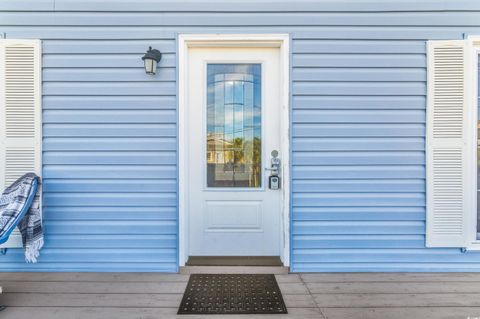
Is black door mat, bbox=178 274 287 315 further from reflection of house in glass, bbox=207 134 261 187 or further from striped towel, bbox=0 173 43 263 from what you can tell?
striped towel, bbox=0 173 43 263

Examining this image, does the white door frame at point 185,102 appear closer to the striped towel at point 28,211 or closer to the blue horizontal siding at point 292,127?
the blue horizontal siding at point 292,127

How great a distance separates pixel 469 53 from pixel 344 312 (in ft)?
7.68

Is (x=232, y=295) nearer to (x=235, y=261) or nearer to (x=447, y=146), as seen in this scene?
(x=235, y=261)

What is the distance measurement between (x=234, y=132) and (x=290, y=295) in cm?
142

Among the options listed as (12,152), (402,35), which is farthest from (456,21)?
(12,152)

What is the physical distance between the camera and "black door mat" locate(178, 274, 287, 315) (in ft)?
6.91

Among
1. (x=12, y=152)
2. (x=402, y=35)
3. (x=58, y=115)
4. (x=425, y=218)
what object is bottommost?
(x=425, y=218)

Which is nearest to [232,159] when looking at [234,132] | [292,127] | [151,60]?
[234,132]

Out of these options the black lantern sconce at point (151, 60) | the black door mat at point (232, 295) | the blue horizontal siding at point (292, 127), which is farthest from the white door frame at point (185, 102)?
the black door mat at point (232, 295)

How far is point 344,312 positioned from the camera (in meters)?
2.08

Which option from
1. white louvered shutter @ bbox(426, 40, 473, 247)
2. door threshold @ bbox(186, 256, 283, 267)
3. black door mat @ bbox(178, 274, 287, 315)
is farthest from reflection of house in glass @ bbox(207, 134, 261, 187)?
white louvered shutter @ bbox(426, 40, 473, 247)

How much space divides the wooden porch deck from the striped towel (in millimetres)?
305

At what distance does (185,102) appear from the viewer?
272 cm

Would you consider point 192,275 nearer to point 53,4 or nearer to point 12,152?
point 12,152
